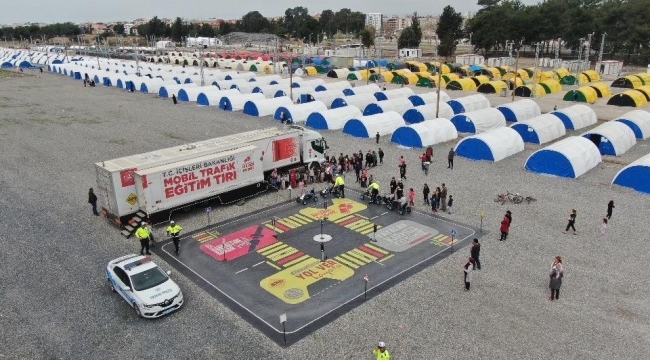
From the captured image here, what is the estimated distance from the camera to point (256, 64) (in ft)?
274

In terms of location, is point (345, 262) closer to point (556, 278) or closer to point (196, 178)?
point (556, 278)

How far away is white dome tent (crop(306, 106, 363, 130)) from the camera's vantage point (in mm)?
36594

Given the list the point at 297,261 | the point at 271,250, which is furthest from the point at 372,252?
→ the point at 271,250

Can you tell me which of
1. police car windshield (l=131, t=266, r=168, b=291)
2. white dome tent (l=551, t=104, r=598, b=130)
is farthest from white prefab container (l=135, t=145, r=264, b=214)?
white dome tent (l=551, t=104, r=598, b=130)

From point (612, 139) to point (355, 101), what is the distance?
21.7 meters

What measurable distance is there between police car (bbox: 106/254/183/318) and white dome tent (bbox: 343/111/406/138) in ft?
71.8

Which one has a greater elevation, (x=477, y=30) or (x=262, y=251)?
(x=477, y=30)

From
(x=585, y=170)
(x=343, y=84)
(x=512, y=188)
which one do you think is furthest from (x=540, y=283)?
(x=343, y=84)

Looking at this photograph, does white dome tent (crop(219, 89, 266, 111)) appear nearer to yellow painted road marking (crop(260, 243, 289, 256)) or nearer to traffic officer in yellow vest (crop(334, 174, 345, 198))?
traffic officer in yellow vest (crop(334, 174, 345, 198))

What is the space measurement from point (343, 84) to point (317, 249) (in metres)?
38.8

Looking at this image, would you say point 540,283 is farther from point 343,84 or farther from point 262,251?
point 343,84

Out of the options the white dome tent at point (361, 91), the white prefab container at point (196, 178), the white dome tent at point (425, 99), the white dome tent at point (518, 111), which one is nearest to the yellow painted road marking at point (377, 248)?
the white prefab container at point (196, 178)

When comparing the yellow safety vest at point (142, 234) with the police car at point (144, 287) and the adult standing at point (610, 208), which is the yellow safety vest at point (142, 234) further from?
the adult standing at point (610, 208)

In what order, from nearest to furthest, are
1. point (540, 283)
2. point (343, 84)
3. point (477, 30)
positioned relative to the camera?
point (540, 283), point (343, 84), point (477, 30)
